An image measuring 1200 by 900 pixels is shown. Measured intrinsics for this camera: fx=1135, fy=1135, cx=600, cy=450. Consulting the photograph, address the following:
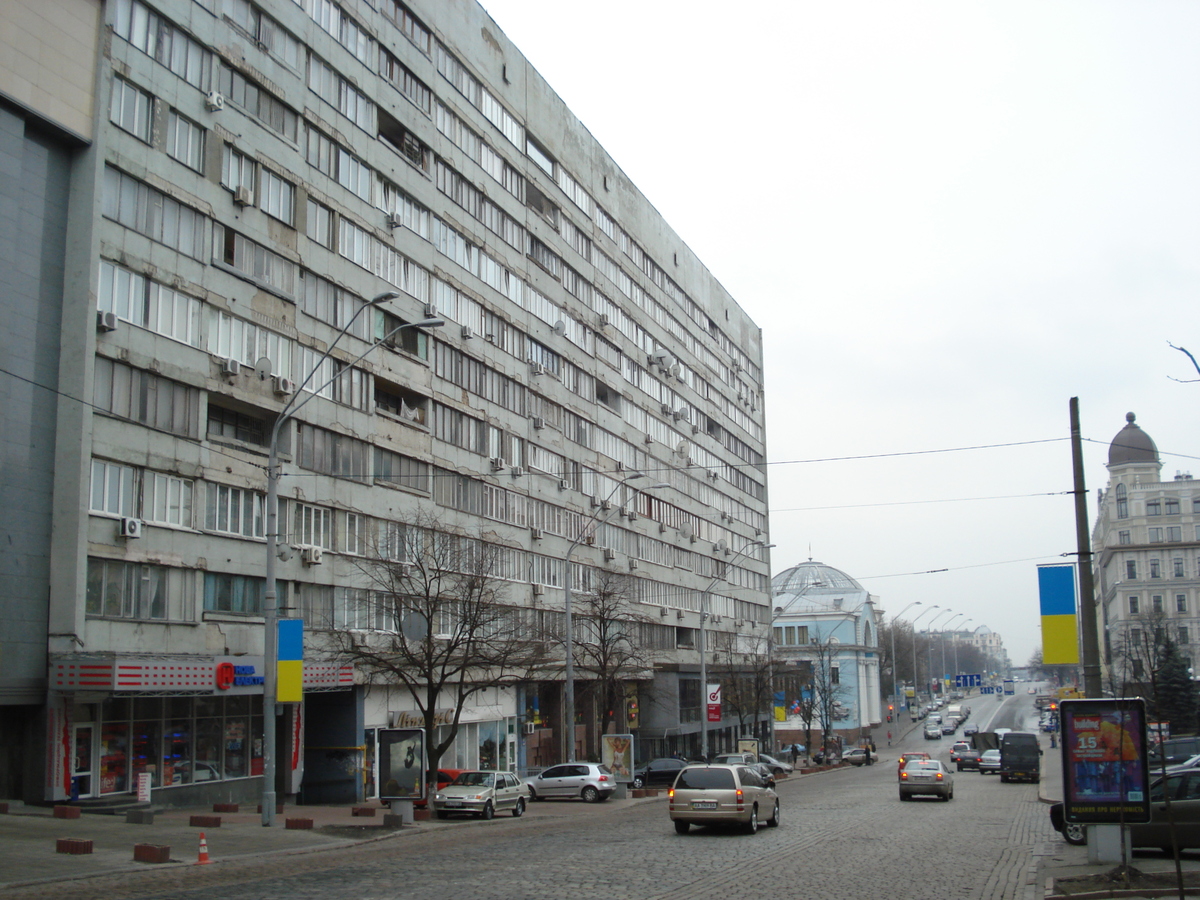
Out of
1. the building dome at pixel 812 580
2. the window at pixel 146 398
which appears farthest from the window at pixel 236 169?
the building dome at pixel 812 580

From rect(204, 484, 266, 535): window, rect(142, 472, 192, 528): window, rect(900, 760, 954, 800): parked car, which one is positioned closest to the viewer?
rect(142, 472, 192, 528): window

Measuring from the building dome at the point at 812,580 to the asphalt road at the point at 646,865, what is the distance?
3962 inches

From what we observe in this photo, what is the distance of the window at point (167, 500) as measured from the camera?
99.9 ft

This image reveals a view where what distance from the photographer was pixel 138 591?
30016 mm

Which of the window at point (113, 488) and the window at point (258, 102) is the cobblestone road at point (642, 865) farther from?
the window at point (258, 102)

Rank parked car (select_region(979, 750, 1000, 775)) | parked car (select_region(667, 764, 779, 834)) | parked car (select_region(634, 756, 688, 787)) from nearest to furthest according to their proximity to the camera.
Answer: parked car (select_region(667, 764, 779, 834)) < parked car (select_region(634, 756, 688, 787)) < parked car (select_region(979, 750, 1000, 775))

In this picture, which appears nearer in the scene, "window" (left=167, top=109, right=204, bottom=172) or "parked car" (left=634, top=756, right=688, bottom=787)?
"window" (left=167, top=109, right=204, bottom=172)

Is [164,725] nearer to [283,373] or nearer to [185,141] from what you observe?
[283,373]

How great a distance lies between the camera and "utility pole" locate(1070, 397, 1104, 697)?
59.4 feet

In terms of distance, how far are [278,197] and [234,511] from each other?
410 inches

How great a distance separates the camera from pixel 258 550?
34.4m

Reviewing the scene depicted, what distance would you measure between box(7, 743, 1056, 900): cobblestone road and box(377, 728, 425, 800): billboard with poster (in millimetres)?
11659

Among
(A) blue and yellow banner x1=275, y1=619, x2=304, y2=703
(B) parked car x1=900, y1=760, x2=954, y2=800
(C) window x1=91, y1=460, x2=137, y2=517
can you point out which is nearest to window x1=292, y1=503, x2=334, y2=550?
(C) window x1=91, y1=460, x2=137, y2=517

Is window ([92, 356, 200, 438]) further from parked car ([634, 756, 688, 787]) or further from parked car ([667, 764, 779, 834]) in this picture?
parked car ([634, 756, 688, 787])
